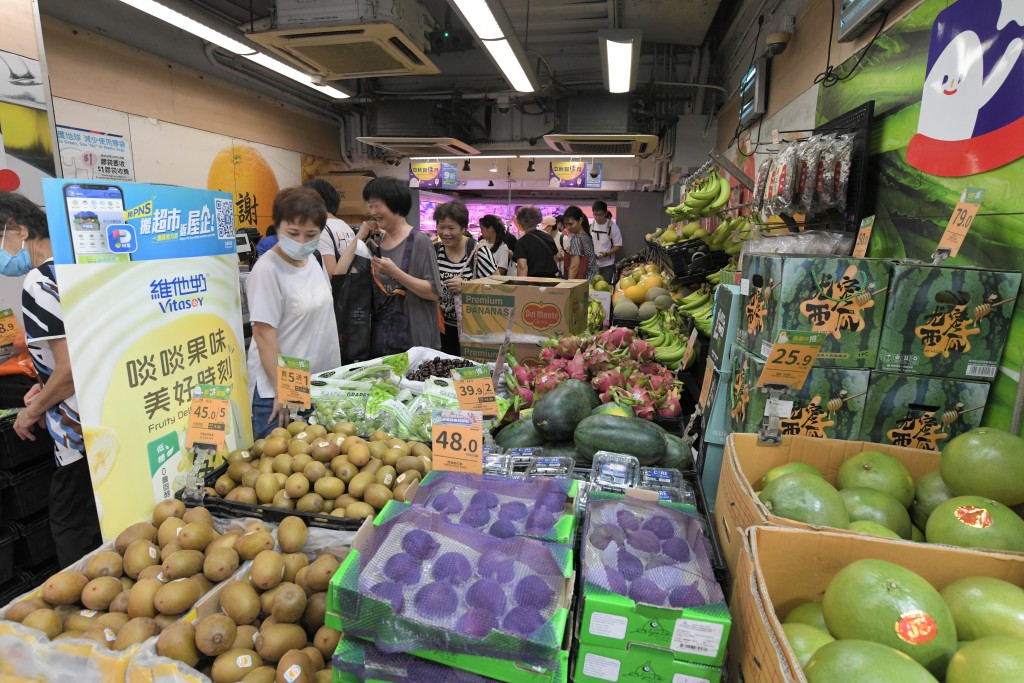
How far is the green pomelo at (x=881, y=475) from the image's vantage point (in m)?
1.33

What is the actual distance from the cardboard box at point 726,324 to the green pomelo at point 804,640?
1.08 m

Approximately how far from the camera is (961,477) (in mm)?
1213

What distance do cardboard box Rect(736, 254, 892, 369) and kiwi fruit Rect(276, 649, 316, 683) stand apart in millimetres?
1423

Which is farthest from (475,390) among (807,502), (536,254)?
(536,254)

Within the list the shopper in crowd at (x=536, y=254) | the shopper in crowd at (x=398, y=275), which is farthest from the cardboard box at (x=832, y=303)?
the shopper in crowd at (x=536, y=254)

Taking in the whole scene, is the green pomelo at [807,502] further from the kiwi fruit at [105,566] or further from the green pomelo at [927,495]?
the kiwi fruit at [105,566]

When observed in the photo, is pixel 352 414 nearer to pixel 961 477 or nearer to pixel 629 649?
pixel 629 649

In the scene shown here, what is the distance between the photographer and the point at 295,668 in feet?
3.77

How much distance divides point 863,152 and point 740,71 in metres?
4.65

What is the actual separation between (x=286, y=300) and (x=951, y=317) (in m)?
2.76

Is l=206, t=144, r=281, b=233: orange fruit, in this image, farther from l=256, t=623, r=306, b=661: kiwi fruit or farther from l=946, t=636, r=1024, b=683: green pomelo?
l=946, t=636, r=1024, b=683: green pomelo

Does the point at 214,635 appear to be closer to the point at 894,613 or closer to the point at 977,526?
the point at 894,613

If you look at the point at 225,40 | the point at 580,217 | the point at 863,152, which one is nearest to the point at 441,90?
the point at 580,217

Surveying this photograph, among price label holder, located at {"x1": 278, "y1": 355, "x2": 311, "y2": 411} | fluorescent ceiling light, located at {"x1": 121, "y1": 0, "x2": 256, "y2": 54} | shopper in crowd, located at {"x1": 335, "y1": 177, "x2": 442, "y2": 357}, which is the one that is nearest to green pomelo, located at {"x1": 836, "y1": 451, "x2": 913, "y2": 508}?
price label holder, located at {"x1": 278, "y1": 355, "x2": 311, "y2": 411}
